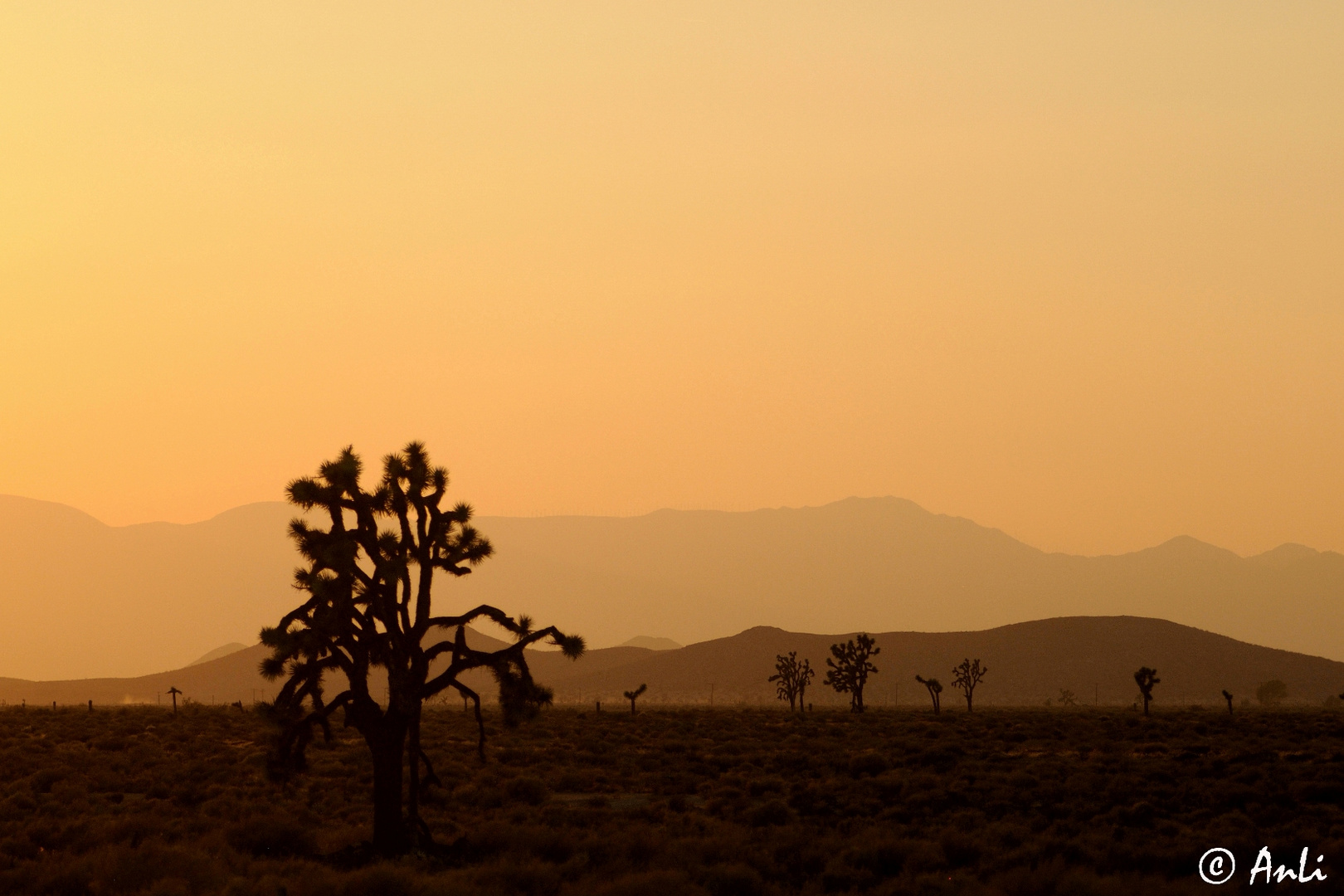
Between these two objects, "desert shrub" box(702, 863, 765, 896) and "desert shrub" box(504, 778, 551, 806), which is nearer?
"desert shrub" box(702, 863, 765, 896)

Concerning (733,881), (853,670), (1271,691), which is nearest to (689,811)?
(733,881)

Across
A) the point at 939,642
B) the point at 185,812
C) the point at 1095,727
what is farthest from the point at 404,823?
the point at 939,642

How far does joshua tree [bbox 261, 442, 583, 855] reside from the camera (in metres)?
25.1

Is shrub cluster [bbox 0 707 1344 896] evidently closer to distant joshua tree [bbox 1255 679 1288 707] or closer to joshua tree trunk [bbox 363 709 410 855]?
joshua tree trunk [bbox 363 709 410 855]

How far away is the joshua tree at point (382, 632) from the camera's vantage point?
82.3 feet

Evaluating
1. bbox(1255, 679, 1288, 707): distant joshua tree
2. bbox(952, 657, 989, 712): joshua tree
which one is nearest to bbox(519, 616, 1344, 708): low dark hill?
bbox(1255, 679, 1288, 707): distant joshua tree

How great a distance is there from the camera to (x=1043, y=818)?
29625 mm

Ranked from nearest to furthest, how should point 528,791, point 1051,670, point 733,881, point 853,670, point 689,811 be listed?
point 733,881 → point 689,811 → point 528,791 → point 853,670 → point 1051,670

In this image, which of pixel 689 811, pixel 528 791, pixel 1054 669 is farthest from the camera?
pixel 1054 669

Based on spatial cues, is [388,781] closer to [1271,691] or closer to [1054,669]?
→ [1271,691]

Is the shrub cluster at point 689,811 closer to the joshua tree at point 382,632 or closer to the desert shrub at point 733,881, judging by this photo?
the desert shrub at point 733,881

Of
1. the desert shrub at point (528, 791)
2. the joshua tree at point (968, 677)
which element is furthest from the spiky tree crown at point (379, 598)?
the joshua tree at point (968, 677)

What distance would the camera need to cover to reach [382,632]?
85.6 feet

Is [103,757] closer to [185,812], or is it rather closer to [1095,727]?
[185,812]
